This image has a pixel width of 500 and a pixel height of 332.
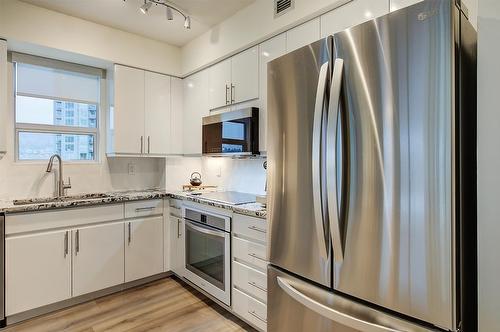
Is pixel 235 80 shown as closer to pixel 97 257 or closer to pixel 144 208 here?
pixel 144 208

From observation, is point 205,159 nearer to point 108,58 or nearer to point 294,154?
point 108,58

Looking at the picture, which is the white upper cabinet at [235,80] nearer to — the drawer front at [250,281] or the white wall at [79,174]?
the white wall at [79,174]

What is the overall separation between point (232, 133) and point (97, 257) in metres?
1.66

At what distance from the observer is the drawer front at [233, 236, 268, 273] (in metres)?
1.99

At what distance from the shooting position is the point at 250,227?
2.07 m

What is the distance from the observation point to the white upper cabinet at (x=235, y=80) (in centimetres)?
247

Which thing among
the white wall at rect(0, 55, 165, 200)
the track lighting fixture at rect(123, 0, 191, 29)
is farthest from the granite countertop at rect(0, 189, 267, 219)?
the track lighting fixture at rect(123, 0, 191, 29)

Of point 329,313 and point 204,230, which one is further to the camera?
point 204,230

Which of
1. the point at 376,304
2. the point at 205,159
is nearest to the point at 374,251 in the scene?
the point at 376,304

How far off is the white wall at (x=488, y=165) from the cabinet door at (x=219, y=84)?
2068 millimetres

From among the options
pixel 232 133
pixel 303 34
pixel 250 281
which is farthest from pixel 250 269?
pixel 303 34

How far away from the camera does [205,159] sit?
3.60 m

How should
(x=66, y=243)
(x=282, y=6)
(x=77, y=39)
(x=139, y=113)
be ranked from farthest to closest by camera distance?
1. (x=139, y=113)
2. (x=77, y=39)
3. (x=66, y=243)
4. (x=282, y=6)

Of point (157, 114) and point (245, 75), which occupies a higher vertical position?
point (245, 75)
